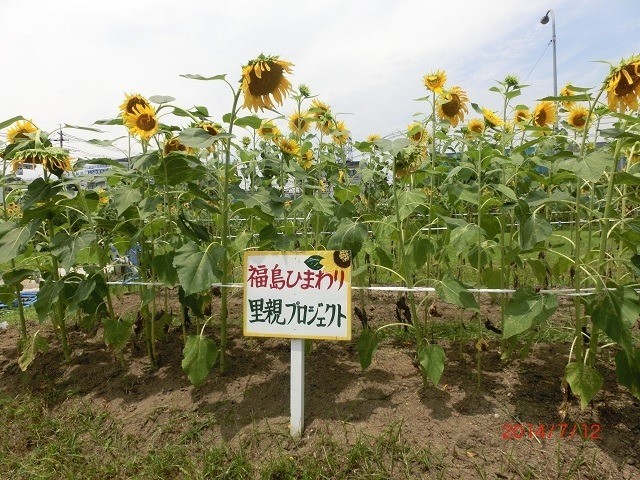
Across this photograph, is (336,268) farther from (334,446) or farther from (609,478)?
(609,478)

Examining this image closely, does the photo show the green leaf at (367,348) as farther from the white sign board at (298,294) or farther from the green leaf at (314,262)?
the green leaf at (314,262)

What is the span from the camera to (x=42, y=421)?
7.07 ft

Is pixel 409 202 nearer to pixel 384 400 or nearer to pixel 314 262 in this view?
pixel 314 262

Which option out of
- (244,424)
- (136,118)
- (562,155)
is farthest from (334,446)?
(136,118)

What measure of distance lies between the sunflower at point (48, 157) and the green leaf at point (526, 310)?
1781mm

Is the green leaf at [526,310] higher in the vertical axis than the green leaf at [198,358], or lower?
higher

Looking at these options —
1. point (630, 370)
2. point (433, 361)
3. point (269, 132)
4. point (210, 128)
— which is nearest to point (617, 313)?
point (630, 370)

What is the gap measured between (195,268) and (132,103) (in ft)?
2.76

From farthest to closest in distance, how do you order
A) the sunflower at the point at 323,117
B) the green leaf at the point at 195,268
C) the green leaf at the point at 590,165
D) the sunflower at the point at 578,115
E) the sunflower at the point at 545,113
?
the sunflower at the point at 323,117 → the sunflower at the point at 578,115 → the sunflower at the point at 545,113 → the green leaf at the point at 195,268 → the green leaf at the point at 590,165

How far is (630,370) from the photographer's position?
5.51 feet

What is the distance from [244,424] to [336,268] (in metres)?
0.70

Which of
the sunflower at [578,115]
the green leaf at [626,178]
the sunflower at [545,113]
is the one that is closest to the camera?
the green leaf at [626,178]

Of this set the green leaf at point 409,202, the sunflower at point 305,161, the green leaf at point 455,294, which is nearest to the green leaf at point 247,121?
the green leaf at point 409,202

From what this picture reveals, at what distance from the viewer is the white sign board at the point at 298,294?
5.98ft
